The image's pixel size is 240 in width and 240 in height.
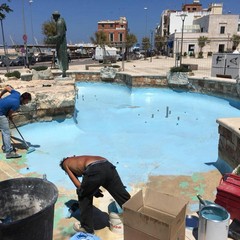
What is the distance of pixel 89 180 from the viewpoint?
325cm

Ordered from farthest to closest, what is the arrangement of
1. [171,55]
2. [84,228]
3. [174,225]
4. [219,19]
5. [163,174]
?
[219,19]
[171,55]
[163,174]
[84,228]
[174,225]

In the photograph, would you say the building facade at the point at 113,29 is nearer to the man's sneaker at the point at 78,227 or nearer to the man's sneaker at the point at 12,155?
the man's sneaker at the point at 12,155

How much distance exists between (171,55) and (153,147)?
128 ft

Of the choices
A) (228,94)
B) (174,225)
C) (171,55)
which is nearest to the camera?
(174,225)

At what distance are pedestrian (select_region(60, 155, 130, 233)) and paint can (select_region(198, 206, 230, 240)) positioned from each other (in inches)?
42.9

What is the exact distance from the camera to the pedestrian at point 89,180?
327 centimetres

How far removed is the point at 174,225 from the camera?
2602 millimetres

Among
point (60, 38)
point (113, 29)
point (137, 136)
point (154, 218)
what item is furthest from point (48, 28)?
point (113, 29)

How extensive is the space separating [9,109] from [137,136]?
3892 millimetres

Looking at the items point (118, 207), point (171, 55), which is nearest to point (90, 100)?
point (118, 207)

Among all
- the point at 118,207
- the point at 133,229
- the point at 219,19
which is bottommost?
the point at 118,207

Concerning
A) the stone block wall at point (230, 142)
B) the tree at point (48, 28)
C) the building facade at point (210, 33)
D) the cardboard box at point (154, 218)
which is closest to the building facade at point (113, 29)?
the building facade at point (210, 33)

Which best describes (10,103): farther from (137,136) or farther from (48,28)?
(48,28)

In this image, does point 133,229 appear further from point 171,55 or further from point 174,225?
point 171,55
